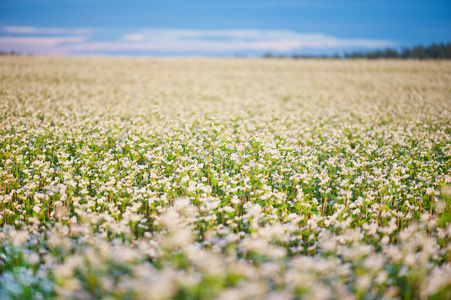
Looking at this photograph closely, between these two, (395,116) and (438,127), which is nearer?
(438,127)

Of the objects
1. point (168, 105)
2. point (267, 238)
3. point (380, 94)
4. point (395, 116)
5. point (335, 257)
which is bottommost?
point (335, 257)

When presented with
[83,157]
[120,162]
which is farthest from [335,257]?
[83,157]

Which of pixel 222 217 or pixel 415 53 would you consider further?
pixel 415 53

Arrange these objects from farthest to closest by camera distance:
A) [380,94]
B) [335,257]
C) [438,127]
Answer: [380,94] < [438,127] < [335,257]

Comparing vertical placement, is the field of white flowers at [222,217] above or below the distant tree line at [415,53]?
below

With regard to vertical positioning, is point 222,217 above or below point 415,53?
below

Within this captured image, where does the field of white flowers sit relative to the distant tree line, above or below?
below

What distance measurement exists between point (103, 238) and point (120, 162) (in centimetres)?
346

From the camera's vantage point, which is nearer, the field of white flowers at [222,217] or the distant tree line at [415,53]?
the field of white flowers at [222,217]

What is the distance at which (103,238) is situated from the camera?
5258 millimetres

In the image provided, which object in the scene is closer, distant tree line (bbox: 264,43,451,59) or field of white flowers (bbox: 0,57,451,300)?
field of white flowers (bbox: 0,57,451,300)

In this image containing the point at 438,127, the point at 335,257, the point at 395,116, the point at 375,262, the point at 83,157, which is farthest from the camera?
the point at 395,116

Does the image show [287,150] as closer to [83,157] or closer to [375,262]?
[375,262]

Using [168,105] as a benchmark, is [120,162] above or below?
below
